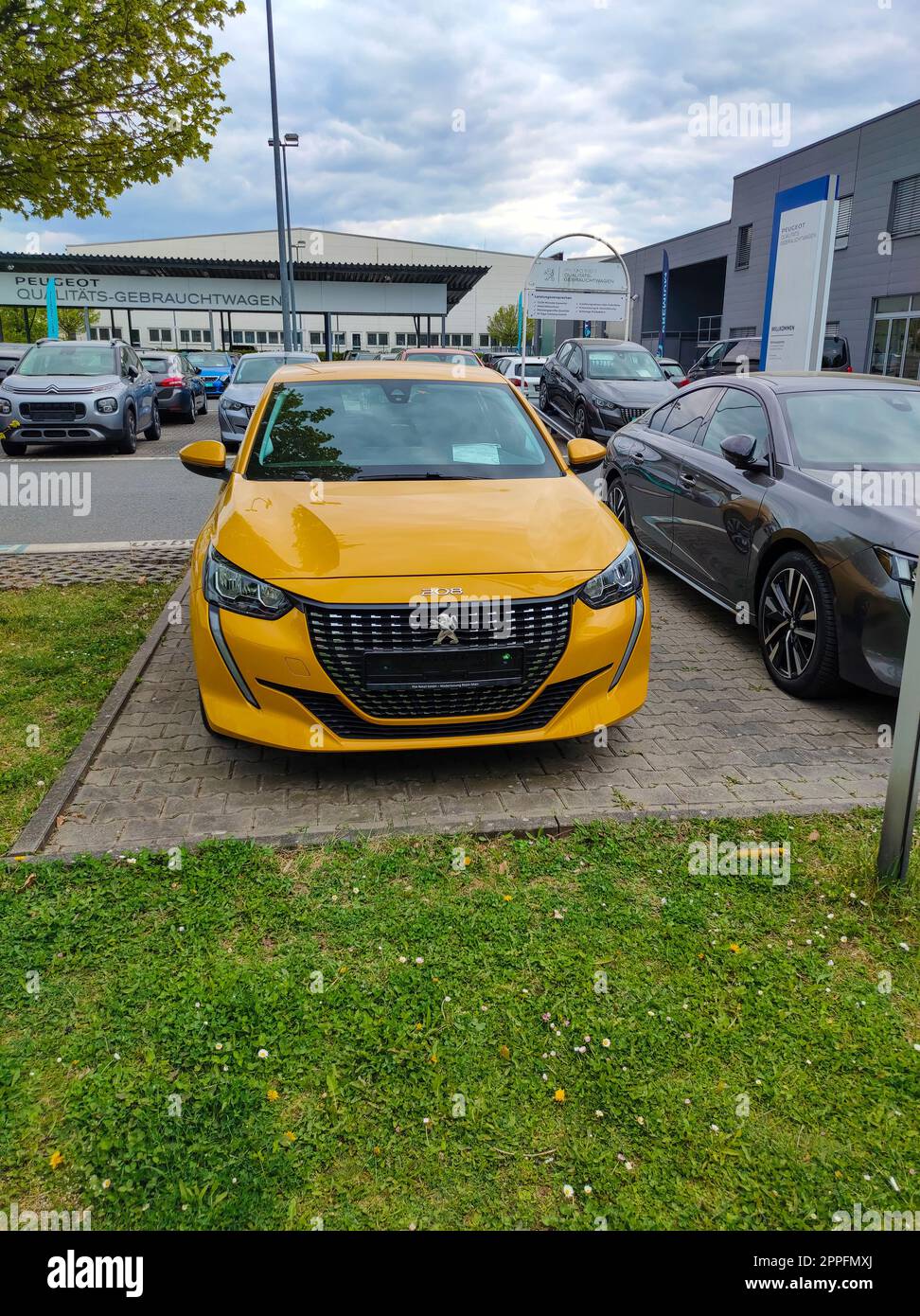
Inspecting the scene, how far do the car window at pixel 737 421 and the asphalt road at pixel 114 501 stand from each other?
17.0 feet

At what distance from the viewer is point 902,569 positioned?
14.3ft

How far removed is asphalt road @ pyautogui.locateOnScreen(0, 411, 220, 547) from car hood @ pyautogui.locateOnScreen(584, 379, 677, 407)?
21.2 feet

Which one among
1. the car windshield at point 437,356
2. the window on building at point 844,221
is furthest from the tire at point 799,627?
the window on building at point 844,221

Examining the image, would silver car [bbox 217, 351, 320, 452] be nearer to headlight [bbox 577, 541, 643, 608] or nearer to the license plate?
headlight [bbox 577, 541, 643, 608]

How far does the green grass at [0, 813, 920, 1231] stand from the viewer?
215 cm

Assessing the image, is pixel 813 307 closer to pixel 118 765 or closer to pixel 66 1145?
pixel 118 765

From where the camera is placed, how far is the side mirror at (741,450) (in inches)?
214

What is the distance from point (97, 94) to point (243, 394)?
884 centimetres

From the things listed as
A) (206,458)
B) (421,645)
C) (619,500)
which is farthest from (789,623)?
(206,458)

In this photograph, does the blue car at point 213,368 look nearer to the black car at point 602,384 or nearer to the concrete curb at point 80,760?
the black car at point 602,384

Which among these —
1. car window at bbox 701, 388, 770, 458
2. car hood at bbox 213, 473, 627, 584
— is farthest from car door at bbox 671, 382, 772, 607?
car hood at bbox 213, 473, 627, 584

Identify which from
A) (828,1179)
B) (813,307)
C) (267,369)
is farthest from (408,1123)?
(267,369)

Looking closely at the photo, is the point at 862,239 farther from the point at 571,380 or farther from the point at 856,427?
the point at 856,427
